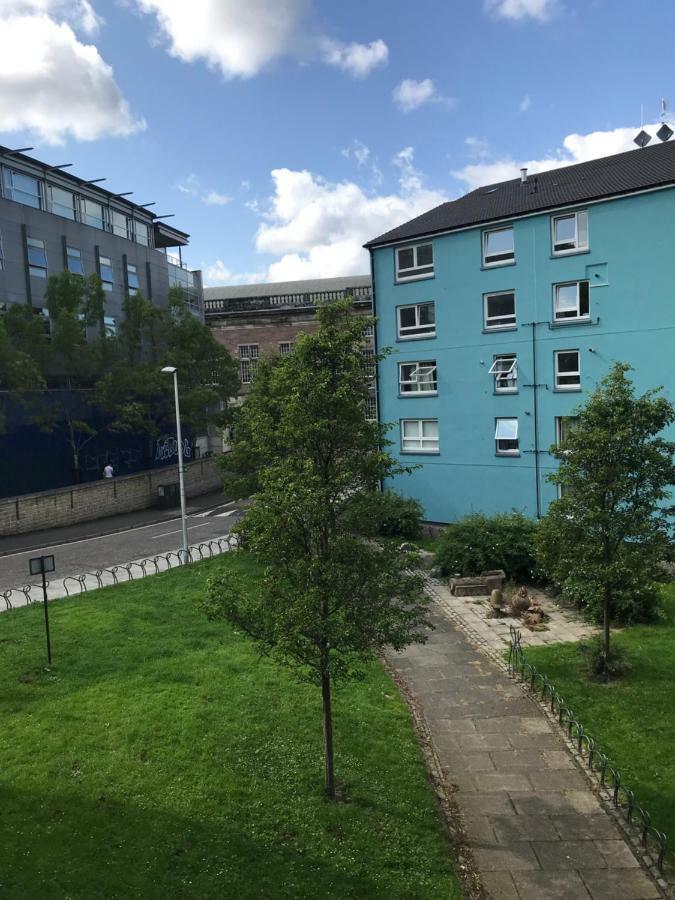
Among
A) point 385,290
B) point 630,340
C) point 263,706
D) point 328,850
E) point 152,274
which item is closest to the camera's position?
point 328,850

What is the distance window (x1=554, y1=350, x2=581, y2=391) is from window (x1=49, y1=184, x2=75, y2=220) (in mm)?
30992

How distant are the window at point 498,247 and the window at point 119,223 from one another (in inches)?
1135

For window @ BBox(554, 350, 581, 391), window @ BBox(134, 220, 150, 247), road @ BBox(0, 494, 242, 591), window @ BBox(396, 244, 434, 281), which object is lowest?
road @ BBox(0, 494, 242, 591)

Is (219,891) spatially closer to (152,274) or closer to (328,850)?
(328,850)

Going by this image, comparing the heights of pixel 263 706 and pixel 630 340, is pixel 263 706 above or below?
below

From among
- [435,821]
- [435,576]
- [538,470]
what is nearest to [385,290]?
[538,470]

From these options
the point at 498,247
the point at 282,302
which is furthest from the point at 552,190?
the point at 282,302

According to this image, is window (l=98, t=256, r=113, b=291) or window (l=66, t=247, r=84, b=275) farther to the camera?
window (l=98, t=256, r=113, b=291)

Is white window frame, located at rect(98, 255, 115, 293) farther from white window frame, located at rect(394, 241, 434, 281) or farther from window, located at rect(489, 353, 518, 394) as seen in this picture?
window, located at rect(489, 353, 518, 394)

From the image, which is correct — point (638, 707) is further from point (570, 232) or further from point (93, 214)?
point (93, 214)

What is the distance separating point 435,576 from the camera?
2480 centimetres

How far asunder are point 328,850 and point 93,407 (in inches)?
1362

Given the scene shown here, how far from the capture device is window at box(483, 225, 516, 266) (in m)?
29.3

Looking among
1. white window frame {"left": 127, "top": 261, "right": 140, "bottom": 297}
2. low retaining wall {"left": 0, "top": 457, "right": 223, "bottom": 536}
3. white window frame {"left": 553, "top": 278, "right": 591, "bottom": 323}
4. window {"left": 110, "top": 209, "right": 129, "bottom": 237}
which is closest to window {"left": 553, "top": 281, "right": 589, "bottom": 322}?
white window frame {"left": 553, "top": 278, "right": 591, "bottom": 323}
